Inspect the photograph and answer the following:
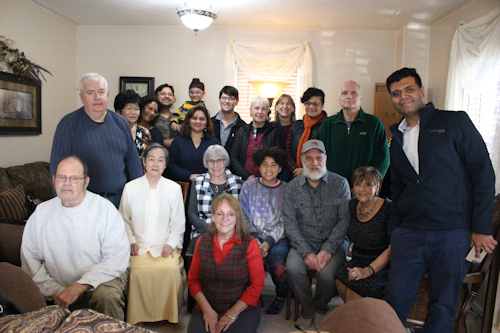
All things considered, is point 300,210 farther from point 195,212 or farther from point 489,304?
point 489,304

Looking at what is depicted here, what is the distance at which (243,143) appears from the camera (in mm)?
3377

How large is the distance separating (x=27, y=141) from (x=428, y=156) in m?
4.84

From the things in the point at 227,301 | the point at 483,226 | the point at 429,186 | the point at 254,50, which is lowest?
the point at 227,301

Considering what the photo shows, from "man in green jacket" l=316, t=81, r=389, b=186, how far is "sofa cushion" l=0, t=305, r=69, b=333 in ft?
7.75

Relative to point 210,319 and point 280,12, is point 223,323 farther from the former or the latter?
point 280,12

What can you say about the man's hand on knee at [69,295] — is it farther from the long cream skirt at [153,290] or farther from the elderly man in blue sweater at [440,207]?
the elderly man in blue sweater at [440,207]

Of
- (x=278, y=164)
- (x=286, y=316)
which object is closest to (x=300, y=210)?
(x=278, y=164)

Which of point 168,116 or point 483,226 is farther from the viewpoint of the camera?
point 168,116

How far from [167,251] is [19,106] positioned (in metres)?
3.32

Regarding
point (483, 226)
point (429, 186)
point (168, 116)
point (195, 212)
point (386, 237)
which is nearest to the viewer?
point (483, 226)

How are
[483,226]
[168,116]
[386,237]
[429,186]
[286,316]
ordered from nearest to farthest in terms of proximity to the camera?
[483,226] → [429,186] → [386,237] → [286,316] → [168,116]

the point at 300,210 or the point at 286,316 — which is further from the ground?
the point at 300,210

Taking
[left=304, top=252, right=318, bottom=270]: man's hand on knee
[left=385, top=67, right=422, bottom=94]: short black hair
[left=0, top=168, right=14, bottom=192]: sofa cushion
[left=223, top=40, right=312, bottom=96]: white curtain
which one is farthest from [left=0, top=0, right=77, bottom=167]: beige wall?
[left=385, top=67, right=422, bottom=94]: short black hair

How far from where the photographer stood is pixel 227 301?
2.04 m
